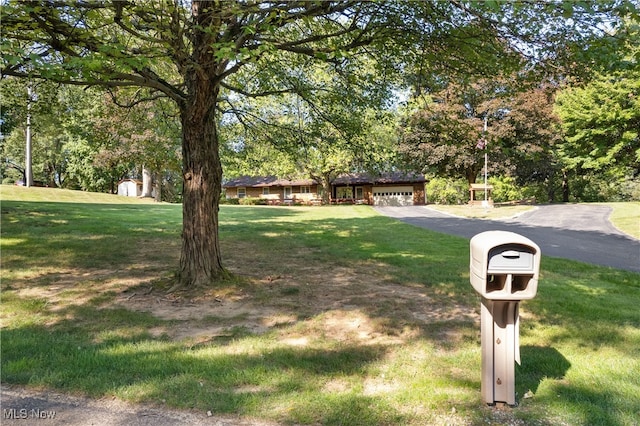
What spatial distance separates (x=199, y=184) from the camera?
574 centimetres

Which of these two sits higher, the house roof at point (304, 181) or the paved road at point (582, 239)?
the house roof at point (304, 181)

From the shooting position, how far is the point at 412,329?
14.3 feet

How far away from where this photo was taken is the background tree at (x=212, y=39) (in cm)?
434

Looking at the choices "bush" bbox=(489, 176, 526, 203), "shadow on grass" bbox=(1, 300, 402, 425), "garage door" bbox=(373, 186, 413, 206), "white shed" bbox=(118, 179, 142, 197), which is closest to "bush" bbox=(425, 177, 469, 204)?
"bush" bbox=(489, 176, 526, 203)

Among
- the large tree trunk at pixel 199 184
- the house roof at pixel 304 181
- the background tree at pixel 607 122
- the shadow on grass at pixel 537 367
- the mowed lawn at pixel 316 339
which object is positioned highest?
the background tree at pixel 607 122

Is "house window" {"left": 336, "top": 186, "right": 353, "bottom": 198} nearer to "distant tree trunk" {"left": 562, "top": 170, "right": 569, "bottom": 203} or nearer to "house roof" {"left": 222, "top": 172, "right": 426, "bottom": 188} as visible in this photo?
"house roof" {"left": 222, "top": 172, "right": 426, "bottom": 188}

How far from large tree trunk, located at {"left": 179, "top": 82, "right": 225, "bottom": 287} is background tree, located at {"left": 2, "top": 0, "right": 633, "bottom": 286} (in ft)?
0.05

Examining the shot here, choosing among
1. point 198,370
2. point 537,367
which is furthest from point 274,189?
point 537,367

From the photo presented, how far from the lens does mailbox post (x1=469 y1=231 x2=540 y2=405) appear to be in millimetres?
2645

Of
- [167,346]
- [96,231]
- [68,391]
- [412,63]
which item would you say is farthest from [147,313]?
[96,231]

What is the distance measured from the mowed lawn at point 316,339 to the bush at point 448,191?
40982mm

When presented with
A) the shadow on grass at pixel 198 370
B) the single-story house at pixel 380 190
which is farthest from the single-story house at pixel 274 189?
the shadow on grass at pixel 198 370

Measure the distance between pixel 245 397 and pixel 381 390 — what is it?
0.99 m

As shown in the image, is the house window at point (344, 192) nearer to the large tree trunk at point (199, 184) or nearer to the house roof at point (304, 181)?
the house roof at point (304, 181)
